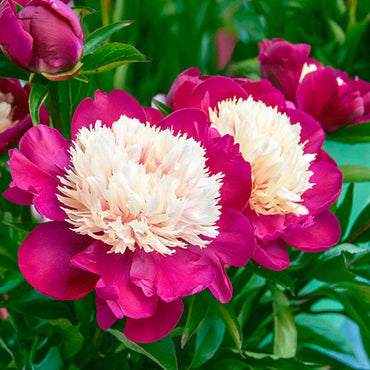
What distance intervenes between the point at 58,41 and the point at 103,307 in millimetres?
127

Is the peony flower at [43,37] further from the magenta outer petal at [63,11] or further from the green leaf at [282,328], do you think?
the green leaf at [282,328]

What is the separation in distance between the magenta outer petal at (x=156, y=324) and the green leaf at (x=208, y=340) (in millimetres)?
95

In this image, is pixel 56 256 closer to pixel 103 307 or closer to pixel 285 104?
pixel 103 307

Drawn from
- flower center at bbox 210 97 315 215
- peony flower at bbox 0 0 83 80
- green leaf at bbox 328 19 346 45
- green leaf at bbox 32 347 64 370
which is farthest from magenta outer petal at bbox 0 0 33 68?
green leaf at bbox 328 19 346 45

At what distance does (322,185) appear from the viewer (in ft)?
0.93

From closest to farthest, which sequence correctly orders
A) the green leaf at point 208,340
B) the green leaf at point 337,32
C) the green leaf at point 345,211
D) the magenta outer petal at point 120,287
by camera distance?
1. the magenta outer petal at point 120,287
2. the green leaf at point 208,340
3. the green leaf at point 345,211
4. the green leaf at point 337,32

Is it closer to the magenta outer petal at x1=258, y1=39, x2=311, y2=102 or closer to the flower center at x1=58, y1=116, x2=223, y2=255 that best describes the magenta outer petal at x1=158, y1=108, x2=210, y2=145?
the flower center at x1=58, y1=116, x2=223, y2=255

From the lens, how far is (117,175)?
216 mm

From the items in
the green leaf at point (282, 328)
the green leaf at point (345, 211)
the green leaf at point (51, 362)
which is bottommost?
the green leaf at point (51, 362)

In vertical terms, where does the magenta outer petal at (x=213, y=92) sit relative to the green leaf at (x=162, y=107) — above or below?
above

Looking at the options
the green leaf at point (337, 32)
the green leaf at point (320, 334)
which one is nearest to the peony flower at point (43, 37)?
the green leaf at point (320, 334)

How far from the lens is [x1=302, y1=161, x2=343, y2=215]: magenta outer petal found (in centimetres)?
28

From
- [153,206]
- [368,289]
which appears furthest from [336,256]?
[153,206]

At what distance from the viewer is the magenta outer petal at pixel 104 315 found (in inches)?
8.5
